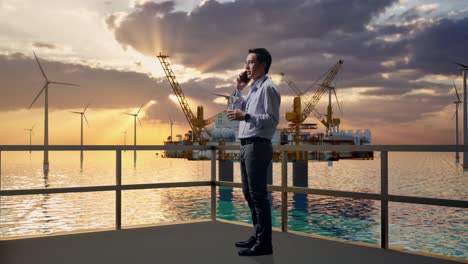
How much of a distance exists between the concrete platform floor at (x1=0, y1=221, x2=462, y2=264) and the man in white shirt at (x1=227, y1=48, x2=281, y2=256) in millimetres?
307

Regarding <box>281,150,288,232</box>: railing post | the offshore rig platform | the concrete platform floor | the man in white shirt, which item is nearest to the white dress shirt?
the man in white shirt

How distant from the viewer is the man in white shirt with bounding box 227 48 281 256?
5.01 m

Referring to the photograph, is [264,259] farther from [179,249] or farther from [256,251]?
[179,249]

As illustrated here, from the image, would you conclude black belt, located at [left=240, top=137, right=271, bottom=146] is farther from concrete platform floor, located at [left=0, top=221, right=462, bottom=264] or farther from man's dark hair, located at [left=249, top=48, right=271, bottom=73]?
concrete platform floor, located at [left=0, top=221, right=462, bottom=264]

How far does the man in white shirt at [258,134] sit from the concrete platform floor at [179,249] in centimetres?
31

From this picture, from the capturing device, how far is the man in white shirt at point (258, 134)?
5.01m

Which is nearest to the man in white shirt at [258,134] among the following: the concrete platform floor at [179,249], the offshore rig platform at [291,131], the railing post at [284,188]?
the concrete platform floor at [179,249]

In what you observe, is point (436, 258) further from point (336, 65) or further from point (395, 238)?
point (336, 65)

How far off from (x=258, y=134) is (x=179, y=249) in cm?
154

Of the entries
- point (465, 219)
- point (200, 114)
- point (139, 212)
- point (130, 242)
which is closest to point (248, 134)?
point (130, 242)

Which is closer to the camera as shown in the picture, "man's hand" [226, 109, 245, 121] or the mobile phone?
"man's hand" [226, 109, 245, 121]

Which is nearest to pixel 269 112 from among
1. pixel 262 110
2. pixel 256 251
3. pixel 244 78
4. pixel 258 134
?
pixel 262 110

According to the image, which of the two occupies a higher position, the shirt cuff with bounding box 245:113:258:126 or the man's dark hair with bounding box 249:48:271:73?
the man's dark hair with bounding box 249:48:271:73

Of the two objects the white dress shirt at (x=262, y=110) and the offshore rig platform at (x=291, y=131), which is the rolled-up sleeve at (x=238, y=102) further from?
the offshore rig platform at (x=291, y=131)
